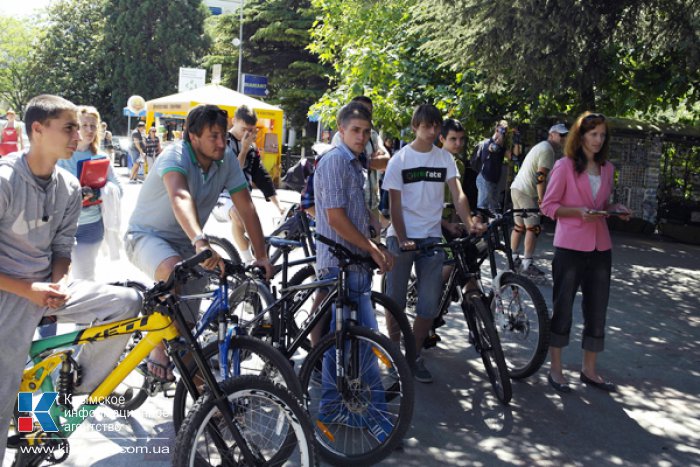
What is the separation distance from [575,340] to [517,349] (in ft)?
5.16

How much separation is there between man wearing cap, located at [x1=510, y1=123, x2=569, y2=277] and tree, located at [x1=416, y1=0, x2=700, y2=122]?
4.01 ft

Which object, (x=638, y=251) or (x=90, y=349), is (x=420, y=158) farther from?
(x=638, y=251)

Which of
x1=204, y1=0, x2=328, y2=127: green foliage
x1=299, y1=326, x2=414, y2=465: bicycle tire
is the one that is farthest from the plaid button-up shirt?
x1=204, y1=0, x2=328, y2=127: green foliage

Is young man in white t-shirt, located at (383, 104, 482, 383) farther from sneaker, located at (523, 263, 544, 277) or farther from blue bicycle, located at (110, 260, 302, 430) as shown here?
sneaker, located at (523, 263, 544, 277)

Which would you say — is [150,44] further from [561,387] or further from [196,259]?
[196,259]

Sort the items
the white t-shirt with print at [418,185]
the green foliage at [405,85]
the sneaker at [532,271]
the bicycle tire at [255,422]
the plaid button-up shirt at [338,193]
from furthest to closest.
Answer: the green foliage at [405,85]
the sneaker at [532,271]
the white t-shirt with print at [418,185]
the plaid button-up shirt at [338,193]
the bicycle tire at [255,422]

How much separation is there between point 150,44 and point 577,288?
53942 millimetres

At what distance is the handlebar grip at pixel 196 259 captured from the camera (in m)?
3.52

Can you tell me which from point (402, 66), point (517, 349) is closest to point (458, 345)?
point (517, 349)

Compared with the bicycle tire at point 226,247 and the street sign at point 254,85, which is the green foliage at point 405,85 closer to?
the bicycle tire at point 226,247

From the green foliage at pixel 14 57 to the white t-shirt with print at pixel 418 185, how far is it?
64.0 meters

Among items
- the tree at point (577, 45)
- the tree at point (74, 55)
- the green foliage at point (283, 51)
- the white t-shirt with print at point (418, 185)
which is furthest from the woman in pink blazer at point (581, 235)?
the tree at point (74, 55)

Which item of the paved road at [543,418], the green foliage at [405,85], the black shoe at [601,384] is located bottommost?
the paved road at [543,418]

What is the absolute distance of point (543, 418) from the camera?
5285 mm
